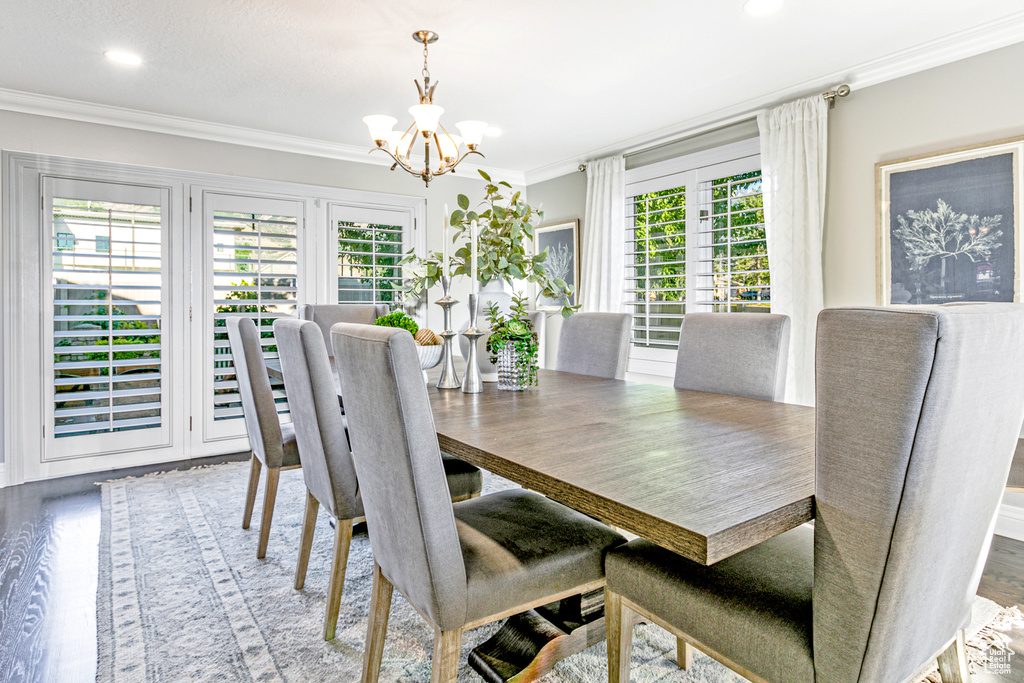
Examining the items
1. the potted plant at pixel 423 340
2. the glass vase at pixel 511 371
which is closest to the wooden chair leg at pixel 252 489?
the potted plant at pixel 423 340

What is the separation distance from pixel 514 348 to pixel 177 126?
3.31 m

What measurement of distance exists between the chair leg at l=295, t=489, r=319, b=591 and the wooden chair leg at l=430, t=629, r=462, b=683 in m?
1.03

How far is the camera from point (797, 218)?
3.31 metres

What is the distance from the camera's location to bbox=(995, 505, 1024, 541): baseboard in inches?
103

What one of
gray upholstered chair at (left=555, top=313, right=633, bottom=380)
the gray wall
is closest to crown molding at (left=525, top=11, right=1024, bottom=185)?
the gray wall

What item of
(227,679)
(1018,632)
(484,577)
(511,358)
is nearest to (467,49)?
(511,358)

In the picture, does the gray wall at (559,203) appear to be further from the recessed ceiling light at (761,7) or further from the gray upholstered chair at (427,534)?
the gray upholstered chair at (427,534)

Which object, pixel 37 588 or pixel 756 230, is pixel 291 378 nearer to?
pixel 37 588

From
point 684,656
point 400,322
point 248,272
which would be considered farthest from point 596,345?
point 248,272

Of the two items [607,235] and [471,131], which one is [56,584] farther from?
[607,235]

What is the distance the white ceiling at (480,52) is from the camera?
2.45 m

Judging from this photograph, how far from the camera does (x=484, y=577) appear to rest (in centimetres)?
117

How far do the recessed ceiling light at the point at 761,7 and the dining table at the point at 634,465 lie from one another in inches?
66.6

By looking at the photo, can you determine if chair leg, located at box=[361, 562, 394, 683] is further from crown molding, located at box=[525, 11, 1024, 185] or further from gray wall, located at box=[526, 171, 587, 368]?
gray wall, located at box=[526, 171, 587, 368]
